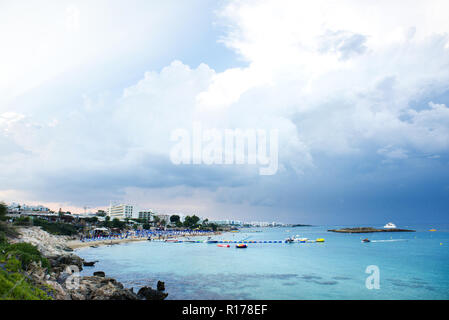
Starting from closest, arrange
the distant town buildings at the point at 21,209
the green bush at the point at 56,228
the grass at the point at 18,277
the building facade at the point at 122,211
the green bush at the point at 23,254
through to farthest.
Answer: the grass at the point at 18,277
the green bush at the point at 23,254
the green bush at the point at 56,228
the distant town buildings at the point at 21,209
the building facade at the point at 122,211

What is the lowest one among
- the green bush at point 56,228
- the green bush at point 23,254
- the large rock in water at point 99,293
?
the green bush at point 56,228

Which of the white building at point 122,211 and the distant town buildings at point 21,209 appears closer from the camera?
the distant town buildings at point 21,209

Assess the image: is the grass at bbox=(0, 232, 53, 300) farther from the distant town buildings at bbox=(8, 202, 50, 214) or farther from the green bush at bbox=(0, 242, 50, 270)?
the distant town buildings at bbox=(8, 202, 50, 214)

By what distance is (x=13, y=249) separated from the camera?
16812mm

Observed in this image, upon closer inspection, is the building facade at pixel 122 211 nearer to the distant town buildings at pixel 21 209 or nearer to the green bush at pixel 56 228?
the distant town buildings at pixel 21 209

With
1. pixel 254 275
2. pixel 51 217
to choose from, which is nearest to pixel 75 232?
pixel 51 217

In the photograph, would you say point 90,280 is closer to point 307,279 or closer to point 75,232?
point 307,279

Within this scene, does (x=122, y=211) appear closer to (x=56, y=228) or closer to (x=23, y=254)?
(x=56, y=228)

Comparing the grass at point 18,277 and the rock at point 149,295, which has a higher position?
the grass at point 18,277

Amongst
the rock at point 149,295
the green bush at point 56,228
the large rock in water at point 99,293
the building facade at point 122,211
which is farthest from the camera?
the building facade at point 122,211

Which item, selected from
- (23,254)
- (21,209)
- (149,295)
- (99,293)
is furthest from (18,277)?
(21,209)

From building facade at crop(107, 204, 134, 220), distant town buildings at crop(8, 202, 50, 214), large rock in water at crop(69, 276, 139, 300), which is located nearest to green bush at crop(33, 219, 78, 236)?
distant town buildings at crop(8, 202, 50, 214)

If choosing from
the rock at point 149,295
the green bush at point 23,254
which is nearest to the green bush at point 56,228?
the green bush at point 23,254
